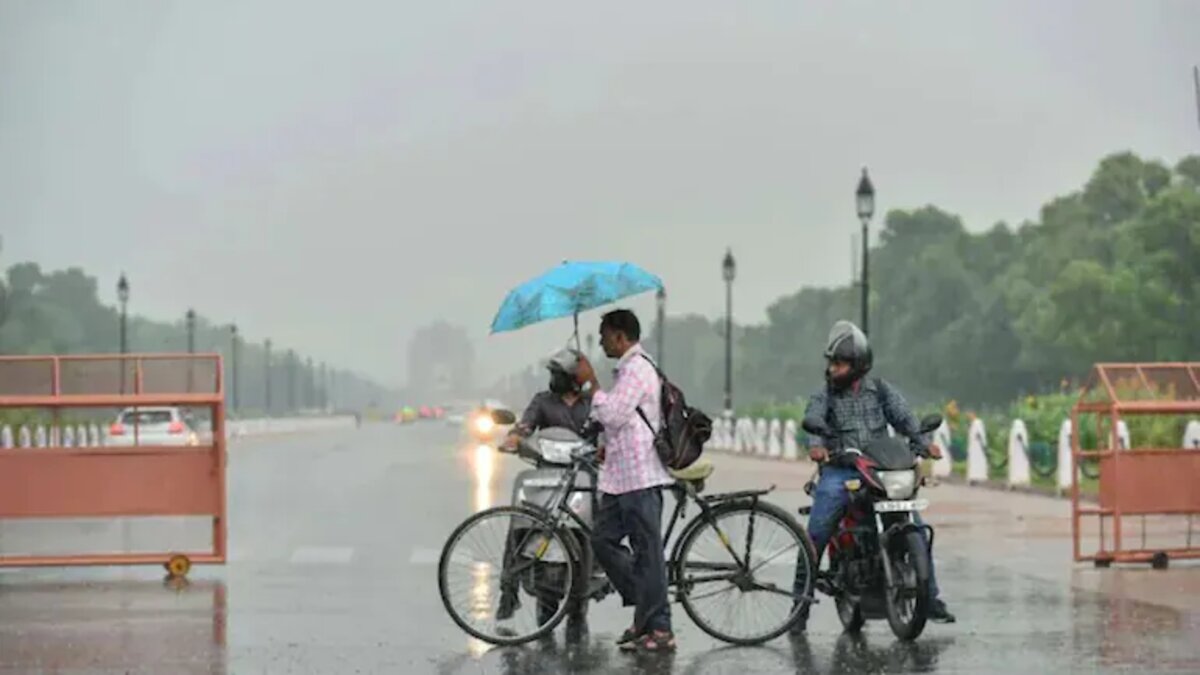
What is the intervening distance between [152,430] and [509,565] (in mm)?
11635

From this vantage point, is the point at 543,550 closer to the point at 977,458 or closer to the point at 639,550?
the point at 639,550

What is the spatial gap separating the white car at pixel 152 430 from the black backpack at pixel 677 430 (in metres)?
7.03

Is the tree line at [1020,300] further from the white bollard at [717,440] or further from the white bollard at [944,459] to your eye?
the white bollard at [944,459]

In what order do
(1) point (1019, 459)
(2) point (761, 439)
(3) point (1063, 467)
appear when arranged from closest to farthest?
(3) point (1063, 467) < (1) point (1019, 459) < (2) point (761, 439)

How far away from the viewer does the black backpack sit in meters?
11.8

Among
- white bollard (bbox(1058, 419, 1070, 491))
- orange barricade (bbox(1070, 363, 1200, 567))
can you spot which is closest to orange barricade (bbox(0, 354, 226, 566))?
orange barricade (bbox(1070, 363, 1200, 567))

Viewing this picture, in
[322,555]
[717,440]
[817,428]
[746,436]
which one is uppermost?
[817,428]

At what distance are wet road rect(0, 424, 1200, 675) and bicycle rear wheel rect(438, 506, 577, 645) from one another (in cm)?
15

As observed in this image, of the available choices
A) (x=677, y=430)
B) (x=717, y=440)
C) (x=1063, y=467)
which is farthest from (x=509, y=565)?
(x=717, y=440)

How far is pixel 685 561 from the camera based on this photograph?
12.2m

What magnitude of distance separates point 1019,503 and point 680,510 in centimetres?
1819

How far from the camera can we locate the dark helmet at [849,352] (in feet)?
40.8

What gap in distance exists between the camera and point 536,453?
41.3ft

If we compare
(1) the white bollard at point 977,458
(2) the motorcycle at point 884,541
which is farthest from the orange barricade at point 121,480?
(1) the white bollard at point 977,458
